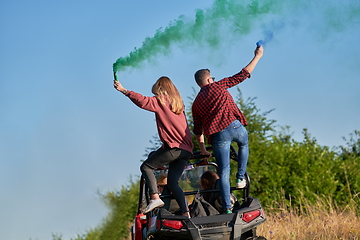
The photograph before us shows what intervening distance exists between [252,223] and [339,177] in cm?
723

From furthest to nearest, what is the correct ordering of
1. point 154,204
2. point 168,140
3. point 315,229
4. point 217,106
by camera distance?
point 315,229, point 217,106, point 168,140, point 154,204

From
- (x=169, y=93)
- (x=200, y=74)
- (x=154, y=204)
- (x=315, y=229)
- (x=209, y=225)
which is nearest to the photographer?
(x=209, y=225)

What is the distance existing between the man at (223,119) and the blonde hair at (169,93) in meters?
0.23

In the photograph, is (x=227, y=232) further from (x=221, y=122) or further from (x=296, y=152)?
(x=296, y=152)

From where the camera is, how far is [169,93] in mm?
5773

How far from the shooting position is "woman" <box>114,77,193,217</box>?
18.2 ft

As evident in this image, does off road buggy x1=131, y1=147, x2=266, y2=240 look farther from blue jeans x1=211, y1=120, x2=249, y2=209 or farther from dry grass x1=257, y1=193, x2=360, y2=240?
dry grass x1=257, y1=193, x2=360, y2=240

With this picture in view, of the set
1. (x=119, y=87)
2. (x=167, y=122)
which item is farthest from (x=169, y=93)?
(x=119, y=87)

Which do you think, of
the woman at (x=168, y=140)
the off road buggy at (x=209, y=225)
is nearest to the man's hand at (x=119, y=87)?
the woman at (x=168, y=140)

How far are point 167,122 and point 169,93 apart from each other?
0.35 m

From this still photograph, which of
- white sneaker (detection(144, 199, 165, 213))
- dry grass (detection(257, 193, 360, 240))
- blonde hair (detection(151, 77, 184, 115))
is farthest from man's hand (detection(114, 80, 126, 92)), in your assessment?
dry grass (detection(257, 193, 360, 240))

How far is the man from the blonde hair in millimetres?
229

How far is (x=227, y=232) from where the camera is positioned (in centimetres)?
502

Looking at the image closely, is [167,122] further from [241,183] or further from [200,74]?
[241,183]
